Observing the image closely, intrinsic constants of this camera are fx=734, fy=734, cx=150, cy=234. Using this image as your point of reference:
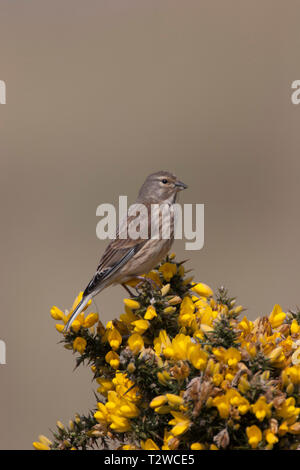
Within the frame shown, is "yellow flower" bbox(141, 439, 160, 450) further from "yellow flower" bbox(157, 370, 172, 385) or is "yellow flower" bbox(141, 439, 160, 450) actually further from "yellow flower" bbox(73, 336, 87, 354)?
"yellow flower" bbox(73, 336, 87, 354)

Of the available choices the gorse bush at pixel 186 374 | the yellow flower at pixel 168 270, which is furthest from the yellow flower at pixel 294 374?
the yellow flower at pixel 168 270

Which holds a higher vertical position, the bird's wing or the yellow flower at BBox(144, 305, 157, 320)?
the bird's wing

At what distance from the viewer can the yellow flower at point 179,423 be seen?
234cm

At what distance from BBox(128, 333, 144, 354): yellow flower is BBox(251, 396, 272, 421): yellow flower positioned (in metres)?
0.59

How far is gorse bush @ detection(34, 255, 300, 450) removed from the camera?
7.68 ft

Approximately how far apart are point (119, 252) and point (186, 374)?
5.72 ft

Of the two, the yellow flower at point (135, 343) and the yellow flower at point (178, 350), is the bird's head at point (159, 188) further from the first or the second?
the yellow flower at point (178, 350)

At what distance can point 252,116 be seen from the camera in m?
14.1

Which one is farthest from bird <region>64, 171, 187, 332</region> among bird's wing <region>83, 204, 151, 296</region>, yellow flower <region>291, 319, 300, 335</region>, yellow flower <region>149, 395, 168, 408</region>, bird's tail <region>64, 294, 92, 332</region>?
yellow flower <region>149, 395, 168, 408</region>

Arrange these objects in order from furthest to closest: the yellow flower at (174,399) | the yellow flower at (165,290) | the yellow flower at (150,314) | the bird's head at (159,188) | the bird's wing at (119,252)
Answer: the bird's head at (159,188)
the bird's wing at (119,252)
the yellow flower at (165,290)
the yellow flower at (150,314)
the yellow flower at (174,399)

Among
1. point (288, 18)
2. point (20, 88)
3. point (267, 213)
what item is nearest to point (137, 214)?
point (267, 213)

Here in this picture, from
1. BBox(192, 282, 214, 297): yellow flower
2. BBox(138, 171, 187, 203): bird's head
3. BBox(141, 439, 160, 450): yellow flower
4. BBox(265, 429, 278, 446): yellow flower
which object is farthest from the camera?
BBox(138, 171, 187, 203): bird's head

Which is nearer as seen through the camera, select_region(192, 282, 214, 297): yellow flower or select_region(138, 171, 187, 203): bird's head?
select_region(192, 282, 214, 297): yellow flower

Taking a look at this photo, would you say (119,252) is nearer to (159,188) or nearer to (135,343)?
(159,188)
